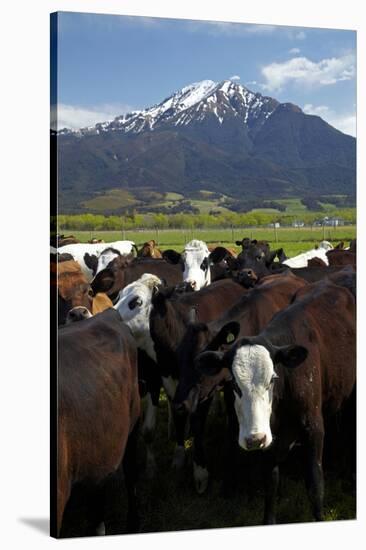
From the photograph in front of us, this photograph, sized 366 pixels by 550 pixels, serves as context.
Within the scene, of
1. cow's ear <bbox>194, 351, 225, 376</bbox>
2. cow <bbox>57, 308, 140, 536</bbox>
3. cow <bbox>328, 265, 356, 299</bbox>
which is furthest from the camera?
cow <bbox>328, 265, 356, 299</bbox>

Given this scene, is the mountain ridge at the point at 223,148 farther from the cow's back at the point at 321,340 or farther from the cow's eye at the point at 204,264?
the cow's eye at the point at 204,264

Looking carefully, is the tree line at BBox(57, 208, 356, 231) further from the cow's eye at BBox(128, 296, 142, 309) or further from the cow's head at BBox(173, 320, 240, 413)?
the cow's head at BBox(173, 320, 240, 413)

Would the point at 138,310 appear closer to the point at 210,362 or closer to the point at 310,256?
the point at 210,362

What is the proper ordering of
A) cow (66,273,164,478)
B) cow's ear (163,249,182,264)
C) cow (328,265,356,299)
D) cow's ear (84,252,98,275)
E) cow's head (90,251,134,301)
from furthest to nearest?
cow's ear (163,249,182,264) < cow (328,265,356,299) < cow's head (90,251,134,301) < cow's ear (84,252,98,275) < cow (66,273,164,478)

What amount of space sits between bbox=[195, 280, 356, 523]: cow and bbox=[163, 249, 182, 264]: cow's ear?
1451mm

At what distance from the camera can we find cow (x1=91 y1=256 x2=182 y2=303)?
9.96 m

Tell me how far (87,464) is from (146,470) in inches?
52.3

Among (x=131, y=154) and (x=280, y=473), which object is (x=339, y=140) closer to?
(x=131, y=154)

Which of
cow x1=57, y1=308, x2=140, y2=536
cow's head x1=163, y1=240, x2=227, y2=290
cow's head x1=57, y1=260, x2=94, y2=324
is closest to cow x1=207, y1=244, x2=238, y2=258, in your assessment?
cow's head x1=163, y1=240, x2=227, y2=290

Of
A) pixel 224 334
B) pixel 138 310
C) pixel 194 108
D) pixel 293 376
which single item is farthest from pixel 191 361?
pixel 194 108

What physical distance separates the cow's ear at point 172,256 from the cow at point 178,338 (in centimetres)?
45

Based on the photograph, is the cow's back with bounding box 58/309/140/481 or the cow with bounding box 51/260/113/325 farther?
the cow with bounding box 51/260/113/325

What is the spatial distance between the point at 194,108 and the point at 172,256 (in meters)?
1.83

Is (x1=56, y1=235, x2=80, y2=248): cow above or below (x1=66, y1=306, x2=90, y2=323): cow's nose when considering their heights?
above
